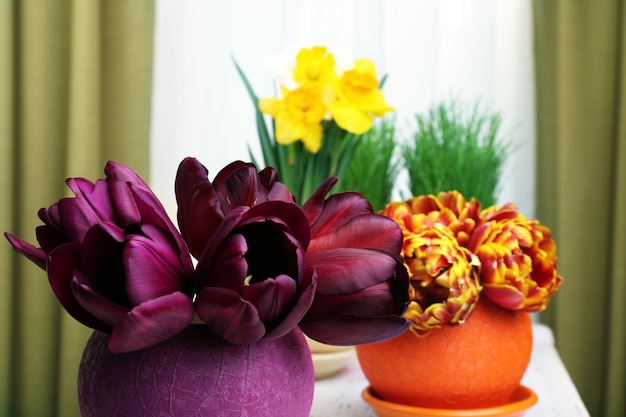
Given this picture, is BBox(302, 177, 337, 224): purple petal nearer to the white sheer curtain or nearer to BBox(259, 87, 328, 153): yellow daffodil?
BBox(259, 87, 328, 153): yellow daffodil

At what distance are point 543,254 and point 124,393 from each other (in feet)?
1.35

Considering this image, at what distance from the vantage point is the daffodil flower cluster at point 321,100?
93 cm

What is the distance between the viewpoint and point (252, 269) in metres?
0.37

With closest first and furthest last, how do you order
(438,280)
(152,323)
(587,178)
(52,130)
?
(152,323)
(438,280)
(587,178)
(52,130)

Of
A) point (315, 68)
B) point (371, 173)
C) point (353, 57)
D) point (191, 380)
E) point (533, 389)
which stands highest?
point (353, 57)

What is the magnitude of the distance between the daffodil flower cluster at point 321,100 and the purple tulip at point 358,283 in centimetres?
54

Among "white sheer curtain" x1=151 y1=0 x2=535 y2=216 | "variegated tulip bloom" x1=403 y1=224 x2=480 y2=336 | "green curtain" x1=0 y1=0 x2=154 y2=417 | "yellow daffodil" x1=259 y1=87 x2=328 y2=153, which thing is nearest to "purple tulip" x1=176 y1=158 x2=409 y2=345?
"variegated tulip bloom" x1=403 y1=224 x2=480 y2=336

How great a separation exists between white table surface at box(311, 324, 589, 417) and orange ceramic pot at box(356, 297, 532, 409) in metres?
0.13

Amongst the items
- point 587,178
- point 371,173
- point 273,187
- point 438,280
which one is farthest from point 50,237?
point 587,178

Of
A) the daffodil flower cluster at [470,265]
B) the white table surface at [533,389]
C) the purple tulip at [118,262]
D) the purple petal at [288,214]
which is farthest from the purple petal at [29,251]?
the white table surface at [533,389]

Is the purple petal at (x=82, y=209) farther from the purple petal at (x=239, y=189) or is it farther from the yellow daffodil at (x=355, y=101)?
the yellow daffodil at (x=355, y=101)

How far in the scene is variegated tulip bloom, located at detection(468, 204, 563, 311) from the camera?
621 mm

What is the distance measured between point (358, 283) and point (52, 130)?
194cm

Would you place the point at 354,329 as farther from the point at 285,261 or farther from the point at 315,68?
the point at 315,68
